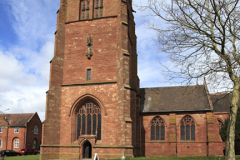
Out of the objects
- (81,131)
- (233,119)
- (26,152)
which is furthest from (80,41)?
(26,152)

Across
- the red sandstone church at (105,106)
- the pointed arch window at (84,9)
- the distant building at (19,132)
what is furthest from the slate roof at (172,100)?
the distant building at (19,132)

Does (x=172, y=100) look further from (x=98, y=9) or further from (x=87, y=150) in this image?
(x=98, y=9)

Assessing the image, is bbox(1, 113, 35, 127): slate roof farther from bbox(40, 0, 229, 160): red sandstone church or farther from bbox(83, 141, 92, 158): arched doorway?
bbox(83, 141, 92, 158): arched doorway

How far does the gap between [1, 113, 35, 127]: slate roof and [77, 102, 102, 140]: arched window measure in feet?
95.4

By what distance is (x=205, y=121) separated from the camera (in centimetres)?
2652

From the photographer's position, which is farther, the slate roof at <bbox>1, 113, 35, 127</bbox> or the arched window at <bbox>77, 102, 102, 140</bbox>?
the slate roof at <bbox>1, 113, 35, 127</bbox>

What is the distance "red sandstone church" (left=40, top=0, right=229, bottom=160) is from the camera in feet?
74.6

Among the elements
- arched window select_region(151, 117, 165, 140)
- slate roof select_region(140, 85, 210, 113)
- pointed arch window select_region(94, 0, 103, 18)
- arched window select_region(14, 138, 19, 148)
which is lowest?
arched window select_region(14, 138, 19, 148)

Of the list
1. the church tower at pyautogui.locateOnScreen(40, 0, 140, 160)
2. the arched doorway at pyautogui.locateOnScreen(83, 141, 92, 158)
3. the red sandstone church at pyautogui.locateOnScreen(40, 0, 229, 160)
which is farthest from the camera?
the arched doorway at pyautogui.locateOnScreen(83, 141, 92, 158)

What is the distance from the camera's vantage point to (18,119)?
51.0 m

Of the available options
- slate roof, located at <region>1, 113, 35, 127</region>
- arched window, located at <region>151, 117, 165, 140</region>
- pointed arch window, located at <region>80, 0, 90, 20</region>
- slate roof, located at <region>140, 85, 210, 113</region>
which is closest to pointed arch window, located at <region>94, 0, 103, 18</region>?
pointed arch window, located at <region>80, 0, 90, 20</region>

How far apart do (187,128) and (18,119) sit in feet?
123

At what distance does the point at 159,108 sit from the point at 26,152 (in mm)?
27105

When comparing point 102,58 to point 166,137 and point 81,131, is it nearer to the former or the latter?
point 81,131
